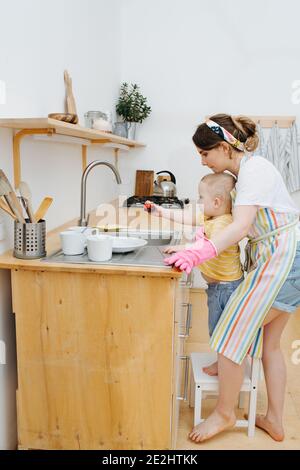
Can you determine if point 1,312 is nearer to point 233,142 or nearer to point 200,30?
point 233,142

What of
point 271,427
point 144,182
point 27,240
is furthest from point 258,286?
point 144,182

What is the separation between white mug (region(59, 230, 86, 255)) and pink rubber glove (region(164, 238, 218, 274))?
33cm

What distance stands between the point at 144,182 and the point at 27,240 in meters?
2.10

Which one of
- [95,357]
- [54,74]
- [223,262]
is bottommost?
[95,357]

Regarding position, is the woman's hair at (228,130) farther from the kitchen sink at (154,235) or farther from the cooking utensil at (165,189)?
the cooking utensil at (165,189)

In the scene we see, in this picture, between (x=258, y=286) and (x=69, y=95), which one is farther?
(x=69, y=95)

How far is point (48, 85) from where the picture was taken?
1.93m

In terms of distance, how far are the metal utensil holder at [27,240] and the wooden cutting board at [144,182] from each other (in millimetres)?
2046

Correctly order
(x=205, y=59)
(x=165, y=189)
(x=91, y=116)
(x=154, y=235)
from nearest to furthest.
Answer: (x=154, y=235) < (x=91, y=116) < (x=165, y=189) < (x=205, y=59)

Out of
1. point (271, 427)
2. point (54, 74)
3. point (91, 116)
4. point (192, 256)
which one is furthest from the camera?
point (91, 116)

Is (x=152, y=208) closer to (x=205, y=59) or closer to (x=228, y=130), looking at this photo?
(x=228, y=130)

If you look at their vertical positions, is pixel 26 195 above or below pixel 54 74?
below

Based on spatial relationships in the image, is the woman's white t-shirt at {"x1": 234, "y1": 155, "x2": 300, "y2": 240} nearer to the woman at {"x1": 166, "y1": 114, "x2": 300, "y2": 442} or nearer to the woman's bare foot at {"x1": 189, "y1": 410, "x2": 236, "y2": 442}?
the woman at {"x1": 166, "y1": 114, "x2": 300, "y2": 442}

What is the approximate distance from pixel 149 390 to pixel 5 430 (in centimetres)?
56
